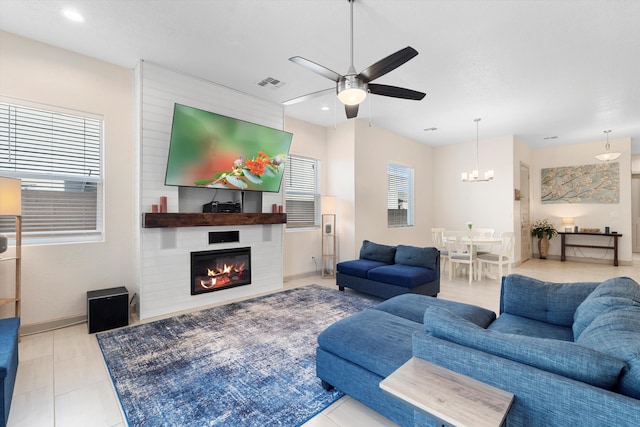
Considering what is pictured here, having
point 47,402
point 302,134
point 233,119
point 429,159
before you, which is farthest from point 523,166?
point 47,402

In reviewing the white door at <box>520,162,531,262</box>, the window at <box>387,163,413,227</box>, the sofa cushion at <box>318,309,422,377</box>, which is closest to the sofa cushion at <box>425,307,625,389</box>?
the sofa cushion at <box>318,309,422,377</box>

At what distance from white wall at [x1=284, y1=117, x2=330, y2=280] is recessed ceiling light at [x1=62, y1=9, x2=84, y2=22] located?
323cm

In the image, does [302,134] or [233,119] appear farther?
[302,134]

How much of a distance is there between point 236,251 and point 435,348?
3548 millimetres

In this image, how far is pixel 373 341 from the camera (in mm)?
1896

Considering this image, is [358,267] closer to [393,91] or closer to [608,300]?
[393,91]

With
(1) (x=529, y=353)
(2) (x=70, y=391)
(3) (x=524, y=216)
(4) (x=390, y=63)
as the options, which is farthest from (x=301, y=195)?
(3) (x=524, y=216)

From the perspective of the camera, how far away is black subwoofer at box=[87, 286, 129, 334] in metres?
3.14

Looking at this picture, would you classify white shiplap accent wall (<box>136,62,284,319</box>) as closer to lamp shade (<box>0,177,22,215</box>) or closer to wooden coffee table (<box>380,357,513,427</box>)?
lamp shade (<box>0,177,22,215</box>)

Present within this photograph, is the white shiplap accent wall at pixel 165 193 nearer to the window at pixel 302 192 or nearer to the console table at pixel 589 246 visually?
the window at pixel 302 192

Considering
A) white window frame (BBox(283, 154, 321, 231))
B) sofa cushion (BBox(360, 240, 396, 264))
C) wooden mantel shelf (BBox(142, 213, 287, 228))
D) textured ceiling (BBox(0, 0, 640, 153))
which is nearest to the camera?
textured ceiling (BBox(0, 0, 640, 153))

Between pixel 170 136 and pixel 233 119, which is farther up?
pixel 233 119

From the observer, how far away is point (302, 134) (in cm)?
579

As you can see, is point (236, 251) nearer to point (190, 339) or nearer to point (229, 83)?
point (190, 339)
